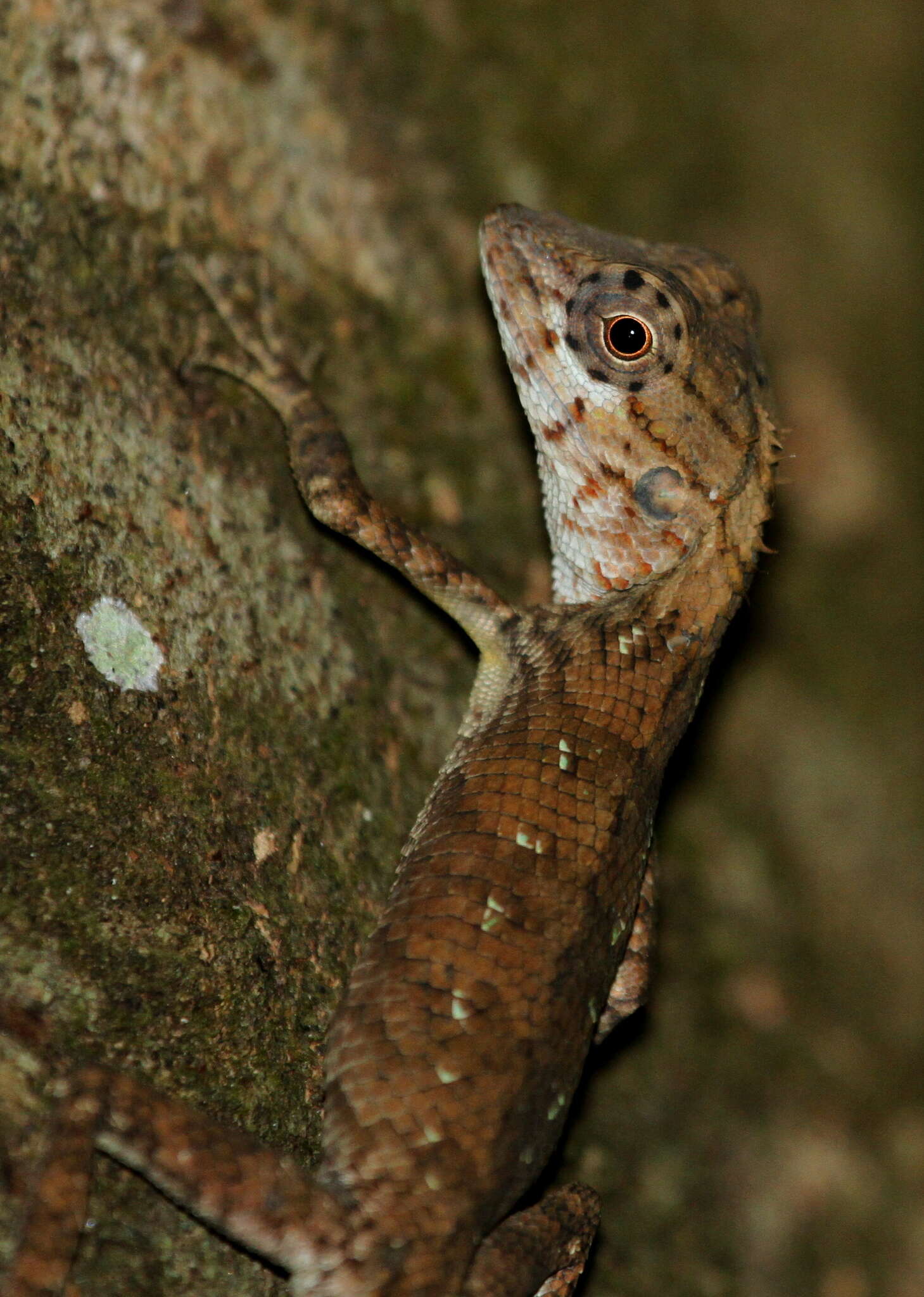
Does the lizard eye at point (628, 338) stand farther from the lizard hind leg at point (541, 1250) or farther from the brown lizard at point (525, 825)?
the lizard hind leg at point (541, 1250)

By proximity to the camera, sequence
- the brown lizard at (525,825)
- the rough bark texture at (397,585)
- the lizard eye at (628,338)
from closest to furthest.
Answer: the brown lizard at (525,825)
the rough bark texture at (397,585)
the lizard eye at (628,338)

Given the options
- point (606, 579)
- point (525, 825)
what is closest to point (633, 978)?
point (525, 825)

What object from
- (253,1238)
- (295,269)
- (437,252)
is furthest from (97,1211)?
(437,252)

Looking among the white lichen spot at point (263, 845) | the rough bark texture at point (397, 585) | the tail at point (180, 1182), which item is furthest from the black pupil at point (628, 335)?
the tail at point (180, 1182)

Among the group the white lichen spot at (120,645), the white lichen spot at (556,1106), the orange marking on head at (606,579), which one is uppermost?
the orange marking on head at (606,579)

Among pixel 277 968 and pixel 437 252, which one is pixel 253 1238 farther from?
pixel 437 252

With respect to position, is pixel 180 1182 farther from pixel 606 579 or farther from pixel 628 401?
pixel 628 401
